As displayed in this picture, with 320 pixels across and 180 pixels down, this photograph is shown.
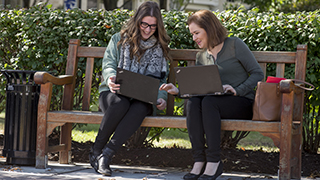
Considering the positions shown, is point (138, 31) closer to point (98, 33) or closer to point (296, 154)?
point (98, 33)

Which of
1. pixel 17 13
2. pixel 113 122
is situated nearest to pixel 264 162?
pixel 113 122

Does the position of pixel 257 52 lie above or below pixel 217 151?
above

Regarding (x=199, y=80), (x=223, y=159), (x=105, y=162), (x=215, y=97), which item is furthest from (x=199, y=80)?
(x=223, y=159)

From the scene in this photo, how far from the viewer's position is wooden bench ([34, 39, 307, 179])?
10.1 feet

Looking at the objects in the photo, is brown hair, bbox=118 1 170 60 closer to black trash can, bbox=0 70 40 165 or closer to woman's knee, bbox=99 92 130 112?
woman's knee, bbox=99 92 130 112

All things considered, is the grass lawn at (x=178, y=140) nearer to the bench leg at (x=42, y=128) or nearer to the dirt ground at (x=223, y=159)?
the dirt ground at (x=223, y=159)

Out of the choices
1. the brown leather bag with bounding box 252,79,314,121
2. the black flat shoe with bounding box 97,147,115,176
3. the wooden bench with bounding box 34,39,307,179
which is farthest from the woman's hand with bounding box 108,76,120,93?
the brown leather bag with bounding box 252,79,314,121

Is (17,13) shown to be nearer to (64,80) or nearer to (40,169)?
(64,80)

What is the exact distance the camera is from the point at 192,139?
125 inches

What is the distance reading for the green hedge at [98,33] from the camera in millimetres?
3906

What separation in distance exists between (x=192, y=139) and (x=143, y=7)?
1262mm

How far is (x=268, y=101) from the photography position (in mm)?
3133

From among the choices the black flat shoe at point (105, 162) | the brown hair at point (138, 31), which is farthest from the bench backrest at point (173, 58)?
the black flat shoe at point (105, 162)

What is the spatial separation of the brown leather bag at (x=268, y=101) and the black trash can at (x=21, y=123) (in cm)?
189
